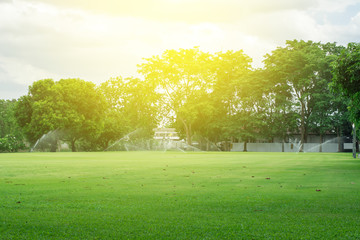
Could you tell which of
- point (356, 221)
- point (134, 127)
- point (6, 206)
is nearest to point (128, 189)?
point (6, 206)

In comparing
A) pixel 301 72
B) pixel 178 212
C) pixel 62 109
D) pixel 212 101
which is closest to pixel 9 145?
pixel 62 109

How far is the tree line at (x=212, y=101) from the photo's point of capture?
5756cm

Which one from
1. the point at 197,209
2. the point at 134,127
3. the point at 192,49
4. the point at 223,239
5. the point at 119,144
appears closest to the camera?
the point at 223,239

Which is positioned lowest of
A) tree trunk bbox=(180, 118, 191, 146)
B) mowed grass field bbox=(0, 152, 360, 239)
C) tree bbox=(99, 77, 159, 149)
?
mowed grass field bbox=(0, 152, 360, 239)

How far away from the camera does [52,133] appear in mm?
58344

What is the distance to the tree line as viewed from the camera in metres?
57.6

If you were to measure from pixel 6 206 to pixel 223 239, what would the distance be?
428 cm

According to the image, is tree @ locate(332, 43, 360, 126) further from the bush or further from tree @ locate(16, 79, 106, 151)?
the bush

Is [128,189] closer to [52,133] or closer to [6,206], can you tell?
[6,206]

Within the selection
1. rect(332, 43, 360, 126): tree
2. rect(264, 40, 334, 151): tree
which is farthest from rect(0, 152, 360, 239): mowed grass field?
rect(264, 40, 334, 151): tree

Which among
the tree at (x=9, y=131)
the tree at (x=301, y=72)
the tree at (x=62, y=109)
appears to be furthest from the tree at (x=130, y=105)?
the tree at (x=301, y=72)

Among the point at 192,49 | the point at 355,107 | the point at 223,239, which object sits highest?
the point at 192,49

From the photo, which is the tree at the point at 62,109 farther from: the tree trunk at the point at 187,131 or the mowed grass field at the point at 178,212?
the mowed grass field at the point at 178,212

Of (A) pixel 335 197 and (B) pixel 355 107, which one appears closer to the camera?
(A) pixel 335 197
